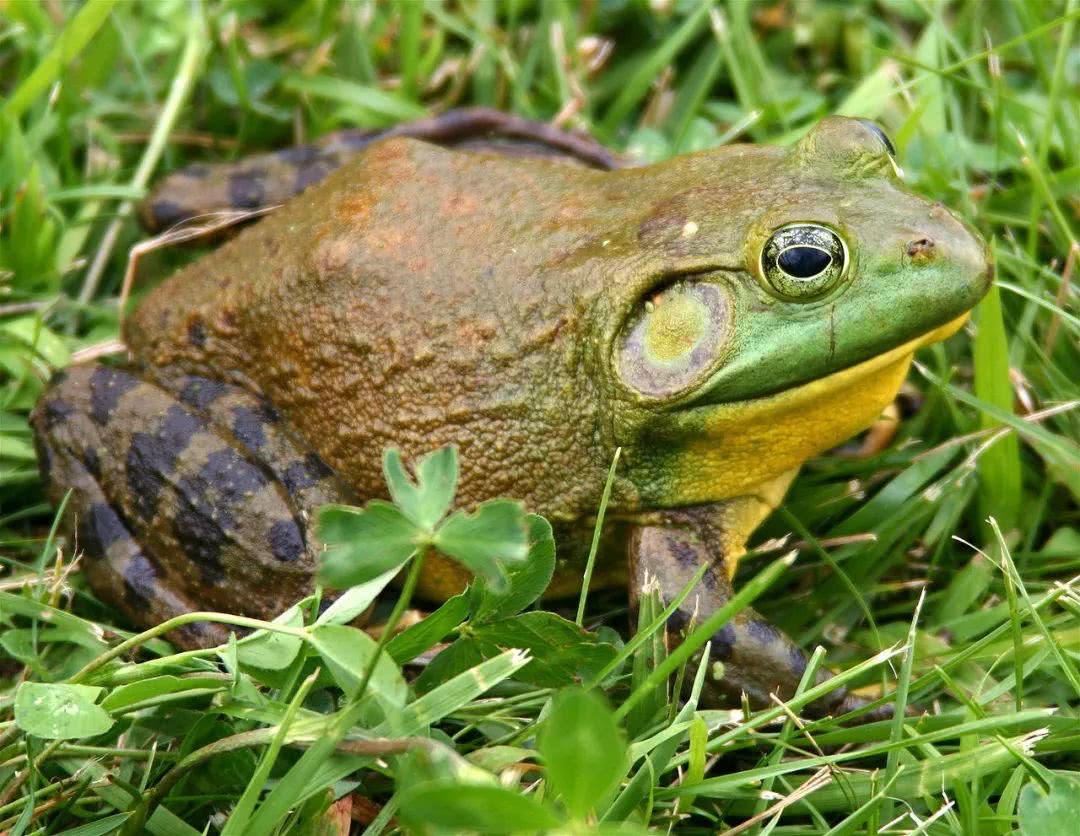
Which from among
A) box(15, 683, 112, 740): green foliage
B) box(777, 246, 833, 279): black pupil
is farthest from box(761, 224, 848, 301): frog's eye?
box(15, 683, 112, 740): green foliage

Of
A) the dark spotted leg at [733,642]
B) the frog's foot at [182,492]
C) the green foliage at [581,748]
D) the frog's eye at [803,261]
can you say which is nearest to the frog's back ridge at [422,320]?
the frog's foot at [182,492]

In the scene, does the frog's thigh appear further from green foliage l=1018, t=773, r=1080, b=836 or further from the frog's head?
green foliage l=1018, t=773, r=1080, b=836

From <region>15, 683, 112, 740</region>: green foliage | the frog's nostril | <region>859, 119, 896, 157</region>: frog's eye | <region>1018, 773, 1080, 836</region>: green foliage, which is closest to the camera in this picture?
<region>1018, 773, 1080, 836</region>: green foliage

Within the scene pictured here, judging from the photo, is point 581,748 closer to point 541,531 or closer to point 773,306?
point 541,531

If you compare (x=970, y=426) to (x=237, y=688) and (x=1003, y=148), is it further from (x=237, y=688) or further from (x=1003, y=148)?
(x=237, y=688)

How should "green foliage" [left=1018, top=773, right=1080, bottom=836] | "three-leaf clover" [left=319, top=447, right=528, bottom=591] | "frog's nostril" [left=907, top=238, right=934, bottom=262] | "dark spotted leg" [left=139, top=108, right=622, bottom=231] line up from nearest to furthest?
"three-leaf clover" [left=319, top=447, right=528, bottom=591], "green foliage" [left=1018, top=773, right=1080, bottom=836], "frog's nostril" [left=907, top=238, right=934, bottom=262], "dark spotted leg" [left=139, top=108, right=622, bottom=231]
